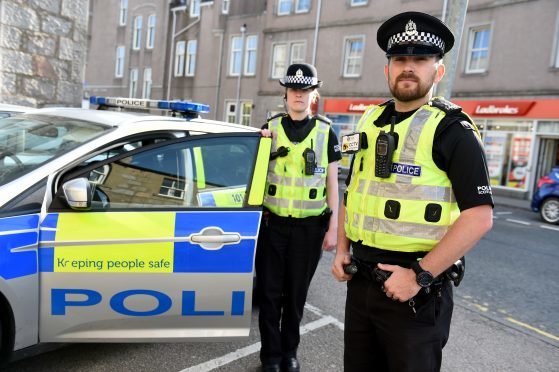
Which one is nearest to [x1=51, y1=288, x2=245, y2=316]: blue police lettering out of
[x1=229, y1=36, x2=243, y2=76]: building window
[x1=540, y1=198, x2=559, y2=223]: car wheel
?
[x1=540, y1=198, x2=559, y2=223]: car wheel

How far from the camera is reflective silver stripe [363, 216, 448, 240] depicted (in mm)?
1688

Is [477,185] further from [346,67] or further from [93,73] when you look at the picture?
[93,73]

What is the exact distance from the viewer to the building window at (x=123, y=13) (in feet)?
112

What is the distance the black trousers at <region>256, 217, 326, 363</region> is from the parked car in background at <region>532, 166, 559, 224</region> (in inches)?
379

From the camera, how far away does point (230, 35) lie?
2678cm

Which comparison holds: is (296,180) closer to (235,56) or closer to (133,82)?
(235,56)

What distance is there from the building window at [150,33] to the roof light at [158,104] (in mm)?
31270

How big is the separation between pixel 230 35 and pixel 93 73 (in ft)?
52.6

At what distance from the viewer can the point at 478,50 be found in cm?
1688

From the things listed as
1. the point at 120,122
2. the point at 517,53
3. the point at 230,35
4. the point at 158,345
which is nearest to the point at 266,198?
the point at 120,122

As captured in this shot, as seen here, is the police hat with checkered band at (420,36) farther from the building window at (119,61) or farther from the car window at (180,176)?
the building window at (119,61)

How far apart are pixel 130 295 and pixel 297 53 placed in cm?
2237

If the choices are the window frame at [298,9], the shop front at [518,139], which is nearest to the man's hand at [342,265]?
the shop front at [518,139]

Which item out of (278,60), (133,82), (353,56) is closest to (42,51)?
(353,56)
